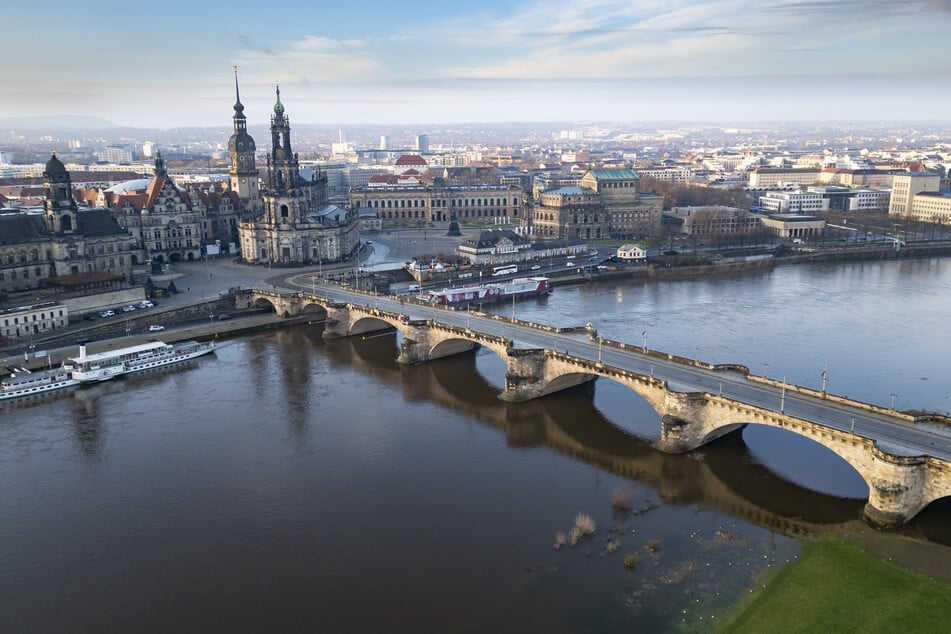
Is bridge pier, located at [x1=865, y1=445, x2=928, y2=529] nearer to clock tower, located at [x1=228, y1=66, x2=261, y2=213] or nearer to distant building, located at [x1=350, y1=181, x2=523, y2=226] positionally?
clock tower, located at [x1=228, y1=66, x2=261, y2=213]

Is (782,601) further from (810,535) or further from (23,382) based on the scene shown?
(23,382)

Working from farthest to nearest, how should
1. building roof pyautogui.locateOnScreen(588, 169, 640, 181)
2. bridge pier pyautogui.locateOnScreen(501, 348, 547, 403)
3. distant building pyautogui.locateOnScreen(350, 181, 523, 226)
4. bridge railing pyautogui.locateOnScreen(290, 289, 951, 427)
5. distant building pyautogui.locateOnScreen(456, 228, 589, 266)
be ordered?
distant building pyautogui.locateOnScreen(350, 181, 523, 226), building roof pyautogui.locateOnScreen(588, 169, 640, 181), distant building pyautogui.locateOnScreen(456, 228, 589, 266), bridge pier pyautogui.locateOnScreen(501, 348, 547, 403), bridge railing pyautogui.locateOnScreen(290, 289, 951, 427)

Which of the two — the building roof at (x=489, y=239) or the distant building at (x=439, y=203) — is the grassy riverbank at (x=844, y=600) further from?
the distant building at (x=439, y=203)

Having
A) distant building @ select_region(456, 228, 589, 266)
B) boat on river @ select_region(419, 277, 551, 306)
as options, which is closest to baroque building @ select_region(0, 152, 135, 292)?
boat on river @ select_region(419, 277, 551, 306)

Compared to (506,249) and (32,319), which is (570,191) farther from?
(32,319)

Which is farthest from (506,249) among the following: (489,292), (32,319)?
(32,319)

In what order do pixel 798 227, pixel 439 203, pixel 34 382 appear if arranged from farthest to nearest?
pixel 439 203 < pixel 798 227 < pixel 34 382
